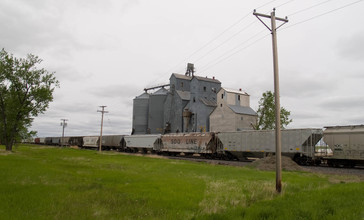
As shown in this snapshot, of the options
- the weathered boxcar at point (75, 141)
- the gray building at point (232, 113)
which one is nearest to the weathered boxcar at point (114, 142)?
the weathered boxcar at point (75, 141)

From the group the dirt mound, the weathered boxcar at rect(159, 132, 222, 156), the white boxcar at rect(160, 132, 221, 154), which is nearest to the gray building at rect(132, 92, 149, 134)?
the weathered boxcar at rect(159, 132, 222, 156)

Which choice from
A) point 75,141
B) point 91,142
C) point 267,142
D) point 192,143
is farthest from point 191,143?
point 75,141

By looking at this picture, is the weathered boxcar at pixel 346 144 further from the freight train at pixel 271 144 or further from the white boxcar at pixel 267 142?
the white boxcar at pixel 267 142

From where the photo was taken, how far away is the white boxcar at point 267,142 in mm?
25828

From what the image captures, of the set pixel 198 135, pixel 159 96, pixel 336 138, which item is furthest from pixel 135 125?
pixel 336 138

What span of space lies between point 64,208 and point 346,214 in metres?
7.97

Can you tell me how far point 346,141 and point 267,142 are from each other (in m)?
7.58

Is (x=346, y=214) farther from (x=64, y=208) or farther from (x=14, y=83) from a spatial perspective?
(x=14, y=83)

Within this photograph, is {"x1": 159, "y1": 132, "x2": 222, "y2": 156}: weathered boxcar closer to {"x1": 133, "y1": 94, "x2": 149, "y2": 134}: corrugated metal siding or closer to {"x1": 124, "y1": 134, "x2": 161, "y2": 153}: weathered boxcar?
{"x1": 124, "y1": 134, "x2": 161, "y2": 153}: weathered boxcar

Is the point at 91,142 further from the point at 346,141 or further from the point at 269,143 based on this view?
the point at 346,141

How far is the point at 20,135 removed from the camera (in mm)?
45625

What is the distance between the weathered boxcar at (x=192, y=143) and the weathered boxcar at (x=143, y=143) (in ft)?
5.65

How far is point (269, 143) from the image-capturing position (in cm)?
2883

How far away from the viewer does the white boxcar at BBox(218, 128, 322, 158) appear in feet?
84.7
